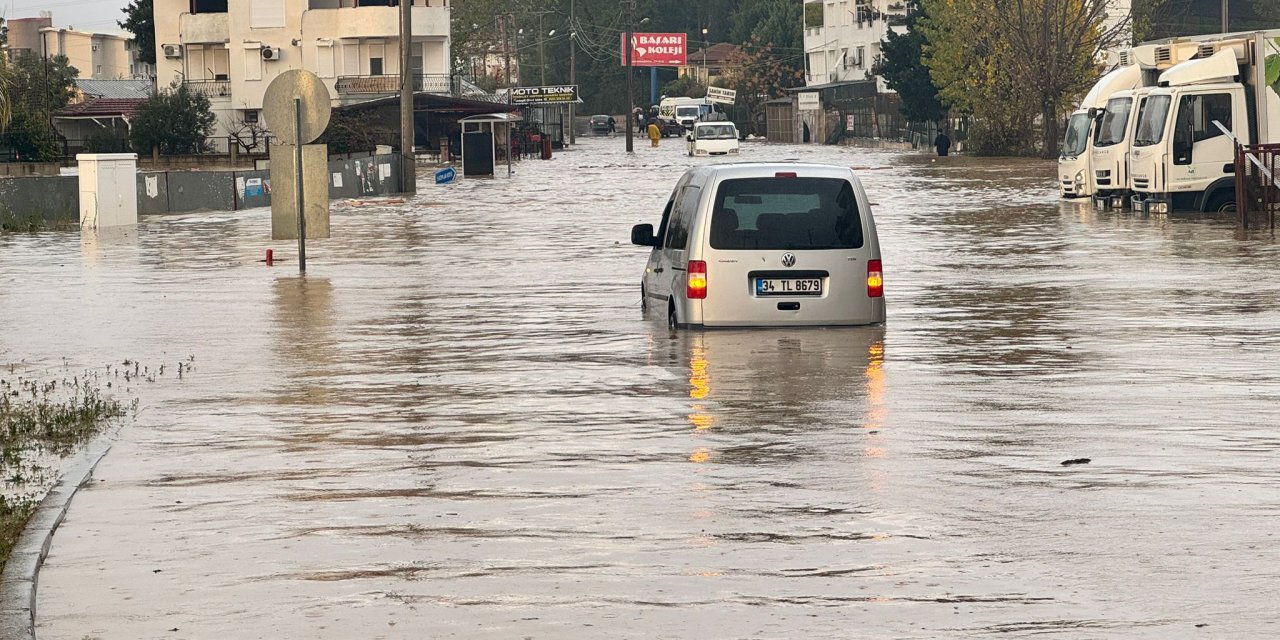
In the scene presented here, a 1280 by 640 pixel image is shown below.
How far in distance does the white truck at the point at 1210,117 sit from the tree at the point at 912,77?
6159 cm

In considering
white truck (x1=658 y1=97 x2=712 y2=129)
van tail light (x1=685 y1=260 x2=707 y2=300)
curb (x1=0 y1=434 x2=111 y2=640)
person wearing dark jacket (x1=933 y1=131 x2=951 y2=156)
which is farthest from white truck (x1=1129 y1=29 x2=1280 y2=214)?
white truck (x1=658 y1=97 x2=712 y2=129)

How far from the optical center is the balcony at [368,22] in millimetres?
96625

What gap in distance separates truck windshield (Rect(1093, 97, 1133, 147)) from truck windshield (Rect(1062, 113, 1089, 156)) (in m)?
2.16

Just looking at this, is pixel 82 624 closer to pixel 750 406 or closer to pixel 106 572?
pixel 106 572

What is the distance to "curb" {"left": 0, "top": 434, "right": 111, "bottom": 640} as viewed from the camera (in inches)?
287

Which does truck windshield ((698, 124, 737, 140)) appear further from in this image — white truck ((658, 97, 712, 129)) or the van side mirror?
the van side mirror

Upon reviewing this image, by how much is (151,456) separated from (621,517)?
3441 mm

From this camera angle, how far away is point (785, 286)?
17.0m

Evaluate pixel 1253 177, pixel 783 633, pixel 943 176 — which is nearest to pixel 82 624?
pixel 783 633

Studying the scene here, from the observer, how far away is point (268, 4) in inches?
3856

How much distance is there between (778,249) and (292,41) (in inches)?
3321

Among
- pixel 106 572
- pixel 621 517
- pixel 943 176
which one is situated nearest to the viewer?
pixel 106 572

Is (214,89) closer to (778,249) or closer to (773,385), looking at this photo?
(778,249)

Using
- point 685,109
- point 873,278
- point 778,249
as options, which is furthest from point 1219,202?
point 685,109
